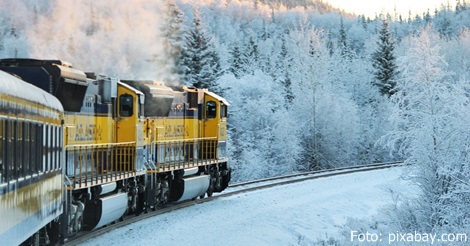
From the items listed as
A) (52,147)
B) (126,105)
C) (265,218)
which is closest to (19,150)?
(52,147)

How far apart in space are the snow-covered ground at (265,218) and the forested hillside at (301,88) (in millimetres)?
2298

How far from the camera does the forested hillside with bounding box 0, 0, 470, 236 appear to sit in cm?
1820

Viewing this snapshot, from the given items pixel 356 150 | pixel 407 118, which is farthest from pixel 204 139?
pixel 356 150

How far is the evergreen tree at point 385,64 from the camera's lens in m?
64.7

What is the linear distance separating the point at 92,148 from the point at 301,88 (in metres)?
34.0

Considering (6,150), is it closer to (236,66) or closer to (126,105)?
(126,105)

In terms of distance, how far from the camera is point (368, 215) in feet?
71.3

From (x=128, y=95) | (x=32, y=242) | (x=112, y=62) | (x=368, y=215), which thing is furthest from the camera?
(x=112, y=62)

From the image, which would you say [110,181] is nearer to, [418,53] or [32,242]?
[32,242]

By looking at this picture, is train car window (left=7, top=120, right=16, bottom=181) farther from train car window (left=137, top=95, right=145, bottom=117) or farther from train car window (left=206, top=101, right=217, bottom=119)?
train car window (left=206, top=101, right=217, bottom=119)

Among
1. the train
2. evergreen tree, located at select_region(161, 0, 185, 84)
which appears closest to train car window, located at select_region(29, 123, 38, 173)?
the train

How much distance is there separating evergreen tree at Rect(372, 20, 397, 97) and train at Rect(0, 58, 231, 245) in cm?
4161

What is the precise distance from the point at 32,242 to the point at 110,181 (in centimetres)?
546

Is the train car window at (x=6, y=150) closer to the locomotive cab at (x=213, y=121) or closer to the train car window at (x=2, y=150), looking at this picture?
the train car window at (x=2, y=150)
